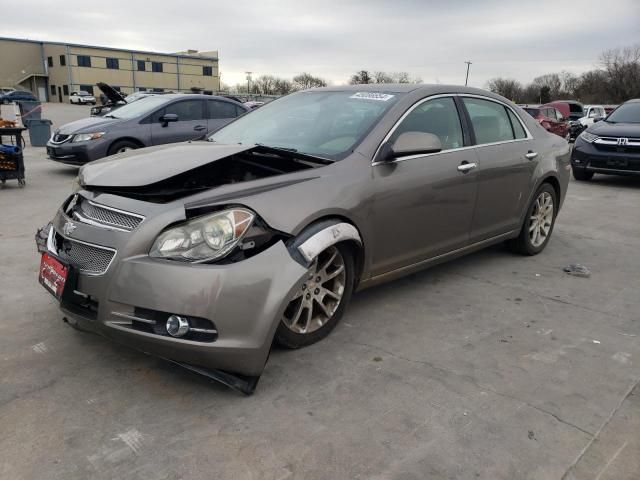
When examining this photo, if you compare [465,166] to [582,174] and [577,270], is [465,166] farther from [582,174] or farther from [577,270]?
[582,174]

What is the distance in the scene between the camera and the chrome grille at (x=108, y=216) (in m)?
2.63

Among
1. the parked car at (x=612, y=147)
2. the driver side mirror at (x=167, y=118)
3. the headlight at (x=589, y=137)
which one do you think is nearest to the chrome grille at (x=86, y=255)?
the driver side mirror at (x=167, y=118)

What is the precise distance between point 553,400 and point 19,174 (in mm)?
8055

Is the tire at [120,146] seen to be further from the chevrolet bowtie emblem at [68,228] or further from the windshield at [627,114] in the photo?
the windshield at [627,114]

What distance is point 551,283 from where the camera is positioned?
4574 millimetres

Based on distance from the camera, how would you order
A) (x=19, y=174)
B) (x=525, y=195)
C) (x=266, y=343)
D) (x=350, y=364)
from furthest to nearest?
(x=19, y=174)
(x=525, y=195)
(x=350, y=364)
(x=266, y=343)

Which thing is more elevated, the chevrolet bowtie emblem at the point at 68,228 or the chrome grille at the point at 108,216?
the chrome grille at the point at 108,216

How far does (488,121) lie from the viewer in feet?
15.2

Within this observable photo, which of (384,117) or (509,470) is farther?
(384,117)

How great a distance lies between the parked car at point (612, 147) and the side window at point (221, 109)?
686 cm

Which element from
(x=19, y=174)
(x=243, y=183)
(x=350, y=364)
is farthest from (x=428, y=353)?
(x=19, y=174)

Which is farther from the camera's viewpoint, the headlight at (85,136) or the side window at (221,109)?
the side window at (221,109)

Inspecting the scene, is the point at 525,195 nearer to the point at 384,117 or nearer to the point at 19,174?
the point at 384,117

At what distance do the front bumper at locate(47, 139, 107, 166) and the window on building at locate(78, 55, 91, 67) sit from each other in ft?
233
